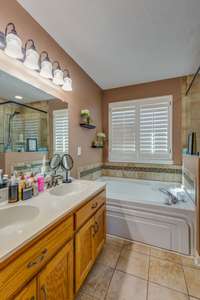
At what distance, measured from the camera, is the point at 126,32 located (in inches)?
65.2

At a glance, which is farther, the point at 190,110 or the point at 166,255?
the point at 190,110

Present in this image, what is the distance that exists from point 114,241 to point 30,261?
152cm

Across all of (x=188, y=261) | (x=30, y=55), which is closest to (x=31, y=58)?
(x=30, y=55)

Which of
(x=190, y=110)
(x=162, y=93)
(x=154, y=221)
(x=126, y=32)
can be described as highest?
(x=126, y=32)

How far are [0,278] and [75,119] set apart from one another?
6.19 ft

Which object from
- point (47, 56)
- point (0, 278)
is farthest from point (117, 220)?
point (47, 56)

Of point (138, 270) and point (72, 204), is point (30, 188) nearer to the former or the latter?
point (72, 204)

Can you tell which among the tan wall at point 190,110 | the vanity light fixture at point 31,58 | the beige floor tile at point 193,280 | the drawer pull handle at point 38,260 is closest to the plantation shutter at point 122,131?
the tan wall at point 190,110

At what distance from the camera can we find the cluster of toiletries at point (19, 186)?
3.77ft

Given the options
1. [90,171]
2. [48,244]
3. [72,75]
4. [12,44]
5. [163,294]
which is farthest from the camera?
[90,171]

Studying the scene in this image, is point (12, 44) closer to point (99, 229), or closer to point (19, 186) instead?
point (19, 186)

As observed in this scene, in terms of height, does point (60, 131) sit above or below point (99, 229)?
above

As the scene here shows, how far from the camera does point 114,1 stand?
1309 millimetres

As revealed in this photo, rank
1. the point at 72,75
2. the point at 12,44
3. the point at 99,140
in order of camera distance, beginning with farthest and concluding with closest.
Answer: the point at 99,140 < the point at 72,75 < the point at 12,44
